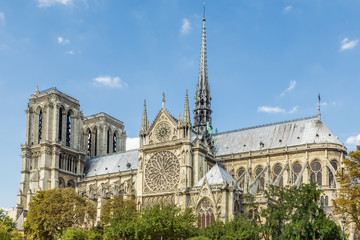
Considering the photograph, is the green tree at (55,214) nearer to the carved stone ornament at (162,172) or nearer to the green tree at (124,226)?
the carved stone ornament at (162,172)

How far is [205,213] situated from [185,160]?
10840 mm

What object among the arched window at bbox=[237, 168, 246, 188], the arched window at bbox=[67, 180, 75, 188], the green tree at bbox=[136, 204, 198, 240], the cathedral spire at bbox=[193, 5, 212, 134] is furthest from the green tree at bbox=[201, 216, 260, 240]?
the arched window at bbox=[67, 180, 75, 188]

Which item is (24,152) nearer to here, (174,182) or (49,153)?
(49,153)

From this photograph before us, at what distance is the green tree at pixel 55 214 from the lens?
202 ft

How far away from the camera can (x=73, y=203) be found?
206 ft

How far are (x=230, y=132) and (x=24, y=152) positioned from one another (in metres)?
33.4

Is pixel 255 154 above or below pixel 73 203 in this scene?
above

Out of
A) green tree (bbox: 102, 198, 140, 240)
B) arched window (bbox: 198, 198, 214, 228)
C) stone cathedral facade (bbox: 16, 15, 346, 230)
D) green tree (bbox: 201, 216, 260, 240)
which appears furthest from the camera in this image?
stone cathedral facade (bbox: 16, 15, 346, 230)

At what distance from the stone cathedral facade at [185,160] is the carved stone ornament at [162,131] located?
0.43ft

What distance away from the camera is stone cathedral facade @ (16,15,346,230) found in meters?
59.9

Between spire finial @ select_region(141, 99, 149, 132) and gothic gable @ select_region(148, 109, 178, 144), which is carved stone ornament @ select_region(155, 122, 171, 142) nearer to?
gothic gable @ select_region(148, 109, 178, 144)

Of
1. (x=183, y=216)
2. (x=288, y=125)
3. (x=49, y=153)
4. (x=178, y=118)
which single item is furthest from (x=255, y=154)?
(x=49, y=153)

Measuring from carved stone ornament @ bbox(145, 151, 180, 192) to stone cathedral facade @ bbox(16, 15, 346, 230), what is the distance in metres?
0.13

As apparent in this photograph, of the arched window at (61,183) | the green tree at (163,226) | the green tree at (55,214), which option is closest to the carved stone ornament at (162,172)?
the green tree at (55,214)
